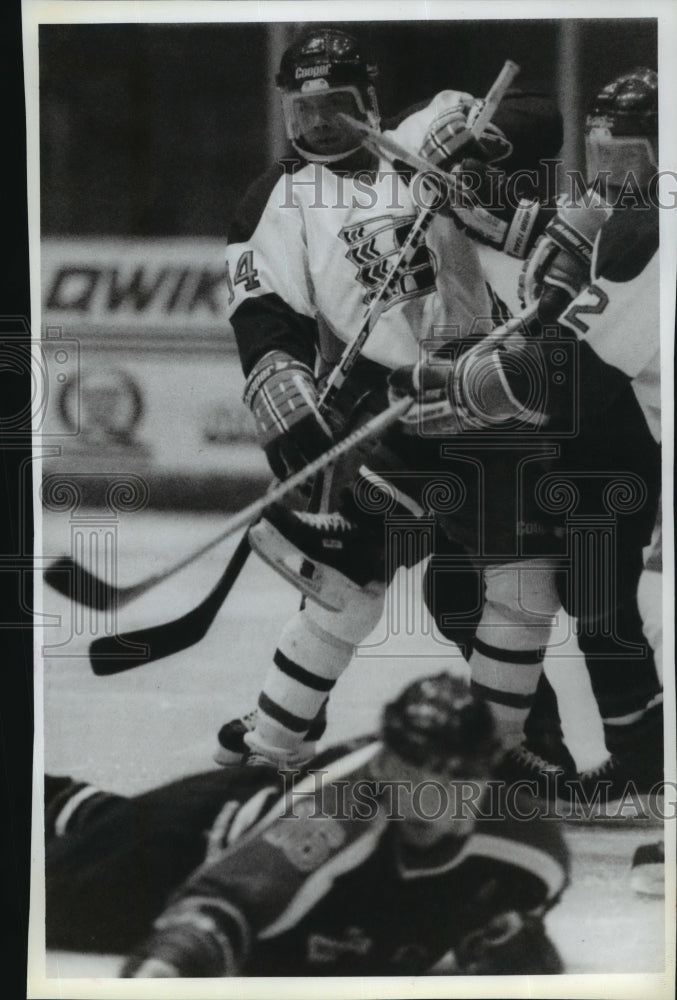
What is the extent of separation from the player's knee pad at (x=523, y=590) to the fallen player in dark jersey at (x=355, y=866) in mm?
193

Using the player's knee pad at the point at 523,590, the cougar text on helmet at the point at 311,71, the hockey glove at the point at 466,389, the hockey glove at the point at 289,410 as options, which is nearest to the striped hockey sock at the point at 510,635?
the player's knee pad at the point at 523,590

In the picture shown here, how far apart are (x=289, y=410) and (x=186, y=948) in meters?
1.16

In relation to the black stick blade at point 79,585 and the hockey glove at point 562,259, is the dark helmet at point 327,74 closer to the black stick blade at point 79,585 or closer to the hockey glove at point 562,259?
the hockey glove at point 562,259

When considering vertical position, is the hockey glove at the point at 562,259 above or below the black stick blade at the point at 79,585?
above

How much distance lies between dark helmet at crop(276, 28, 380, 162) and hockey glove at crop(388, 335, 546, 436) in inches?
19.1

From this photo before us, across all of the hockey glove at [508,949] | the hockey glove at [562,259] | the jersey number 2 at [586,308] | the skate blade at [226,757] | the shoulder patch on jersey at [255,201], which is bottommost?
the hockey glove at [508,949]

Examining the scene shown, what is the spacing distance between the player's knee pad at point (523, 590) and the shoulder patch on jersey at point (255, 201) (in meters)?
0.87

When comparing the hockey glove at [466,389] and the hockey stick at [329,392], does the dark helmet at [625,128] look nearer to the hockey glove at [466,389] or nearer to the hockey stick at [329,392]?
the hockey stick at [329,392]

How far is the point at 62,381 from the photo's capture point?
251 cm

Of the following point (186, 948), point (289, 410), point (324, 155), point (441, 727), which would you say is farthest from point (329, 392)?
point (186, 948)

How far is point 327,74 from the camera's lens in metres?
2.45

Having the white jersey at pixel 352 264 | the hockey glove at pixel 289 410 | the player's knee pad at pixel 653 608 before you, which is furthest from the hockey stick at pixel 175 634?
the player's knee pad at pixel 653 608

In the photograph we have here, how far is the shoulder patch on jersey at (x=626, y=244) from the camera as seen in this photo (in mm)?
2475

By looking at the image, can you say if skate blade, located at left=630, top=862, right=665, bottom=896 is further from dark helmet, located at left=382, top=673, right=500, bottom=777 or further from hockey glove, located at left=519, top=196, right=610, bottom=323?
hockey glove, located at left=519, top=196, right=610, bottom=323
